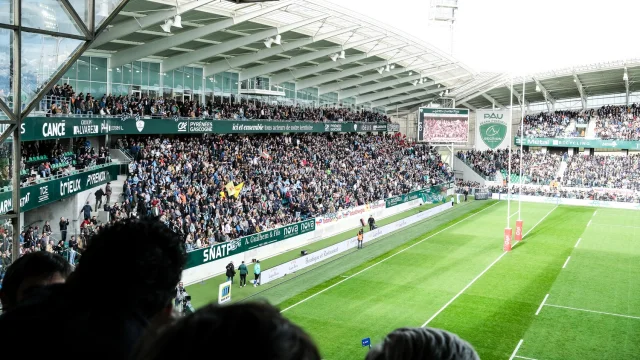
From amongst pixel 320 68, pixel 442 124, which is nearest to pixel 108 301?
pixel 320 68

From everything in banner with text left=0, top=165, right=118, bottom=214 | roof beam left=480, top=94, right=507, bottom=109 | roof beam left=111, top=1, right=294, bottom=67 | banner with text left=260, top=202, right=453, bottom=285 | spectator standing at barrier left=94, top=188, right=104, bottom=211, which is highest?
roof beam left=480, top=94, right=507, bottom=109

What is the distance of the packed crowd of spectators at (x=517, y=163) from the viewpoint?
60.5 meters

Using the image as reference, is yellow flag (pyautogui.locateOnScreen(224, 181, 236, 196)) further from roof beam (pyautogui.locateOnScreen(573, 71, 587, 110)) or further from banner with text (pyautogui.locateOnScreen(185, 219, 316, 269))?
roof beam (pyautogui.locateOnScreen(573, 71, 587, 110))

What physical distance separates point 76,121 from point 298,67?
2465 cm

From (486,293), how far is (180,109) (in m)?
18.8

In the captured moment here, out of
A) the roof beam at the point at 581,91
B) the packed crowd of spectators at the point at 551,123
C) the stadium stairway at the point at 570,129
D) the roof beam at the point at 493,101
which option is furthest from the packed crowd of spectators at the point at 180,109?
the stadium stairway at the point at 570,129

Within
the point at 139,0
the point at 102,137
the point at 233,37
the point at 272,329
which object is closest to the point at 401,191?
the point at 233,37

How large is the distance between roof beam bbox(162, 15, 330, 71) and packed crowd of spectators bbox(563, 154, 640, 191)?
36216 mm

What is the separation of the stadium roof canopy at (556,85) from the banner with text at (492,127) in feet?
7.10

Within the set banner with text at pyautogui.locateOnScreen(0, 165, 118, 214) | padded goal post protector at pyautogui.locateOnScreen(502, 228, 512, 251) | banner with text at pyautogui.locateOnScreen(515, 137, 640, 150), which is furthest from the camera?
banner with text at pyautogui.locateOnScreen(515, 137, 640, 150)

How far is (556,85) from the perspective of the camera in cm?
6053

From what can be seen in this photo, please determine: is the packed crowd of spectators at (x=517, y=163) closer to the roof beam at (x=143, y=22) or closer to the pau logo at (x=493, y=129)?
the pau logo at (x=493, y=129)

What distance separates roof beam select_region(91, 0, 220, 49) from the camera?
25.3 m

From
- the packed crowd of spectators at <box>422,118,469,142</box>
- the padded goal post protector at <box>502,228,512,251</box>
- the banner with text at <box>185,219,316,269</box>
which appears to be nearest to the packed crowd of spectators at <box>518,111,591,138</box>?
the packed crowd of spectators at <box>422,118,469,142</box>
